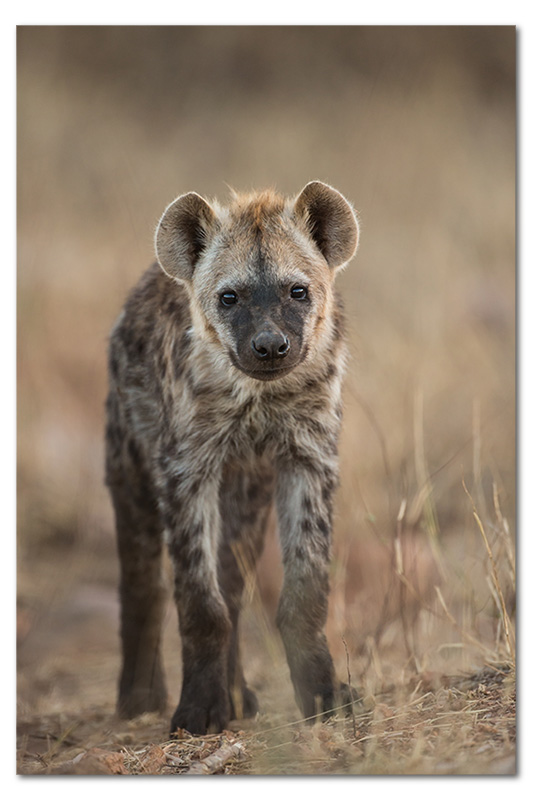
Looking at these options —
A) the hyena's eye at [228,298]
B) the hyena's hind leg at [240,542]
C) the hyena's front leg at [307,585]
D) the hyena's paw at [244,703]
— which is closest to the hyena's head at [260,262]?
the hyena's eye at [228,298]

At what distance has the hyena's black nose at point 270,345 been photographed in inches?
107

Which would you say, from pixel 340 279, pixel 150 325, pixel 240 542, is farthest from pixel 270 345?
pixel 340 279

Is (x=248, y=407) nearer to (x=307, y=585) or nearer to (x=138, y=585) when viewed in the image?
(x=307, y=585)

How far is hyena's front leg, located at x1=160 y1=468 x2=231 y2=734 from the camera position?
3.04m

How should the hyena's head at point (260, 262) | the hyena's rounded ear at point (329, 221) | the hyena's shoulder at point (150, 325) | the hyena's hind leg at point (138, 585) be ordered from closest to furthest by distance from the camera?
the hyena's head at point (260, 262) < the hyena's rounded ear at point (329, 221) < the hyena's shoulder at point (150, 325) < the hyena's hind leg at point (138, 585)

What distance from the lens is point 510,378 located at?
15.4 feet

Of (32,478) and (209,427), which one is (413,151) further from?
Answer: (32,478)

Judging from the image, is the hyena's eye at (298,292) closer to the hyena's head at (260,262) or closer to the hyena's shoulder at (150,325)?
the hyena's head at (260,262)

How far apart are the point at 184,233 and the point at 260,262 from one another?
26 cm

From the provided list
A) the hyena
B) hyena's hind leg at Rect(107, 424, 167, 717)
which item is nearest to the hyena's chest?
the hyena

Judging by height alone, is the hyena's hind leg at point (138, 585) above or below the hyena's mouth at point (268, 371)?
below

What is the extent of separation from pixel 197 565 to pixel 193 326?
27.6 inches

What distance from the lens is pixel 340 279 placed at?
5.04 m

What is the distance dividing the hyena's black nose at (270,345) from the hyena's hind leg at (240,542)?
710mm
